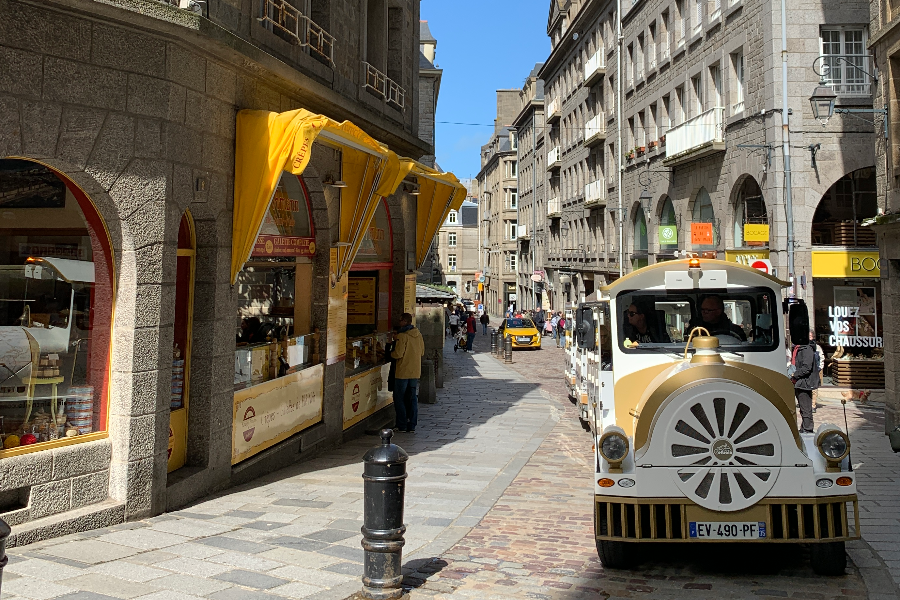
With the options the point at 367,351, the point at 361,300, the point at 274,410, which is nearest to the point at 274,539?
the point at 274,410

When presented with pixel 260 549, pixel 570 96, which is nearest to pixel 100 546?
pixel 260 549

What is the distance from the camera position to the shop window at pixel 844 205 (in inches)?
782

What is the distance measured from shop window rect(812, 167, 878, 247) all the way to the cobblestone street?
10.7 metres

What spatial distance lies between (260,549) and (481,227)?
8555 cm

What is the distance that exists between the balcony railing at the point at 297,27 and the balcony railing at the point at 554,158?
127 ft

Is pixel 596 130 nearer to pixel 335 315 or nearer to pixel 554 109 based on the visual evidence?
pixel 554 109

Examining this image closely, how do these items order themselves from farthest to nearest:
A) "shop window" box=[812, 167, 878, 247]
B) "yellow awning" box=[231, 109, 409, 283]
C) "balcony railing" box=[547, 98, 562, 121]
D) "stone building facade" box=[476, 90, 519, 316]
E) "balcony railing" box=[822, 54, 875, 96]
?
"stone building facade" box=[476, 90, 519, 316] < "balcony railing" box=[547, 98, 562, 121] < "shop window" box=[812, 167, 878, 247] < "balcony railing" box=[822, 54, 875, 96] < "yellow awning" box=[231, 109, 409, 283]

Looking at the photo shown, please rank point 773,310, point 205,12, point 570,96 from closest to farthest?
point 773,310 → point 205,12 → point 570,96

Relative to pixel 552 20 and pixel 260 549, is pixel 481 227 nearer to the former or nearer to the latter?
pixel 552 20

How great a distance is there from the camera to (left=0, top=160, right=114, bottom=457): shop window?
22.0 ft

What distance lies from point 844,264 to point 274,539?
1712cm

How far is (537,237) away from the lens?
58.3m

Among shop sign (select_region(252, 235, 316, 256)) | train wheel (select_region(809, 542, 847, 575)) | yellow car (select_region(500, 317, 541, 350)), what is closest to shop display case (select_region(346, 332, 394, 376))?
shop sign (select_region(252, 235, 316, 256))

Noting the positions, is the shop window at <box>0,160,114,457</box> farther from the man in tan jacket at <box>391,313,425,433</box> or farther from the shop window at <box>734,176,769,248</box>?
the shop window at <box>734,176,769,248</box>
